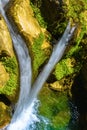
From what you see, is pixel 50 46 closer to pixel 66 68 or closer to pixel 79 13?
pixel 66 68

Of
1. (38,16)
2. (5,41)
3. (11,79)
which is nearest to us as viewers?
(11,79)

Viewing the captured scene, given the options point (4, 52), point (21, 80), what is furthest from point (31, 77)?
point (4, 52)

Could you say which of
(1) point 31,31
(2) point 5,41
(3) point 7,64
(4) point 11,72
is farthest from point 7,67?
(1) point 31,31

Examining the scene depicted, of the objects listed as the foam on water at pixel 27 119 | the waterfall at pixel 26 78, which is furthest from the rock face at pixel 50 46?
the foam on water at pixel 27 119

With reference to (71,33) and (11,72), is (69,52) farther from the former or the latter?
(11,72)

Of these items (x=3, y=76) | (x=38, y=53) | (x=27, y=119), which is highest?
(x=38, y=53)
